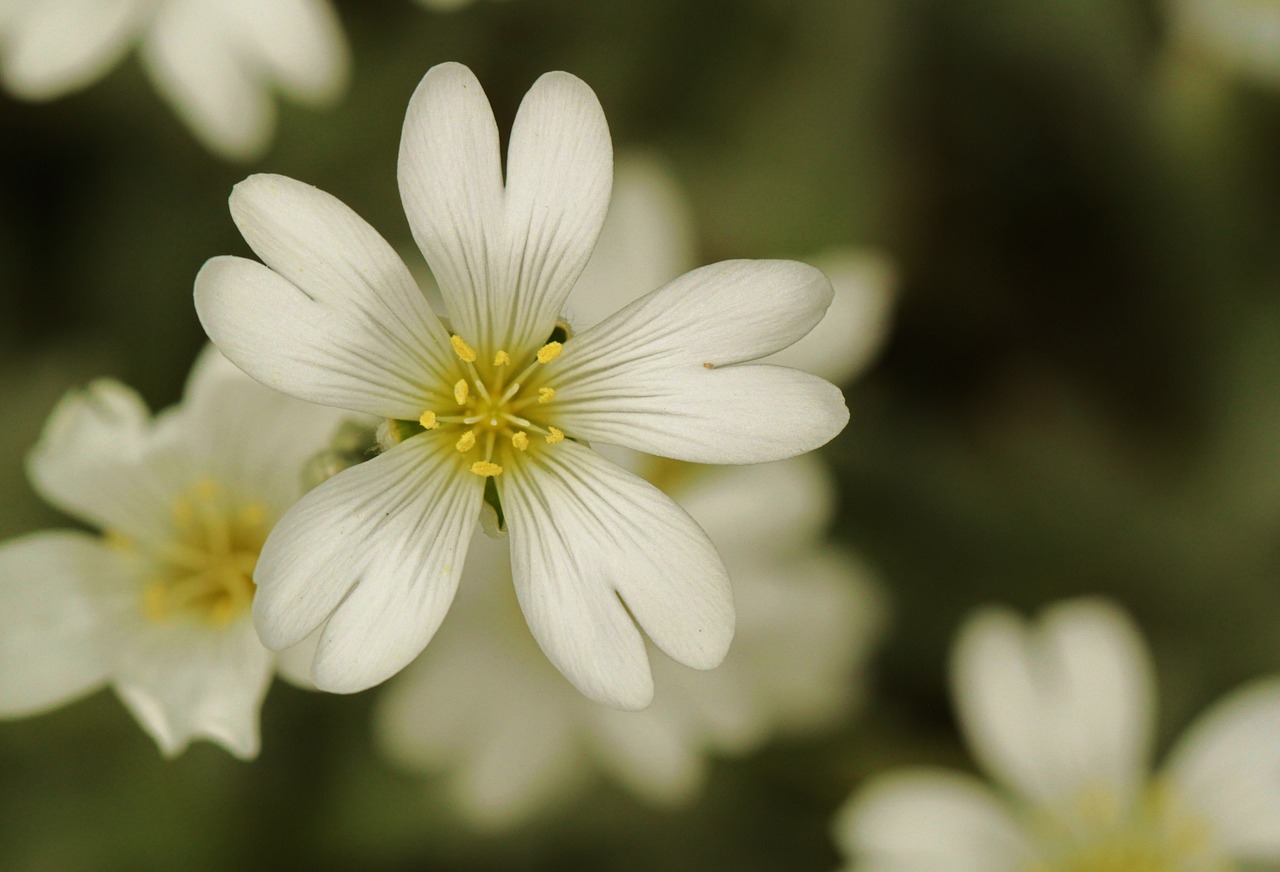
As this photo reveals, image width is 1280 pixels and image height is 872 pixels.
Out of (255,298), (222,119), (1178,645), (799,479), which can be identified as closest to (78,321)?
(222,119)

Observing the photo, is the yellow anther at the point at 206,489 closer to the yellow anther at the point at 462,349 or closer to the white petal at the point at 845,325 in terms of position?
the yellow anther at the point at 462,349

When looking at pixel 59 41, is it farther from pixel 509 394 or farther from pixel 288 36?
pixel 509 394

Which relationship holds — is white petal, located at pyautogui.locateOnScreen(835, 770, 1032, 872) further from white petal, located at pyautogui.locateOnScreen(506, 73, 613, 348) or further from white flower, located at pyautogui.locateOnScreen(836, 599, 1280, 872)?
white petal, located at pyautogui.locateOnScreen(506, 73, 613, 348)

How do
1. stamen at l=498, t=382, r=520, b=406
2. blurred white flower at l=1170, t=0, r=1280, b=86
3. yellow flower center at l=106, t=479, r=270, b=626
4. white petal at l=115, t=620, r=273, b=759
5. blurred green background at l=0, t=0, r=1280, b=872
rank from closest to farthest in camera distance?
white petal at l=115, t=620, r=273, b=759 → stamen at l=498, t=382, r=520, b=406 → yellow flower center at l=106, t=479, r=270, b=626 → blurred green background at l=0, t=0, r=1280, b=872 → blurred white flower at l=1170, t=0, r=1280, b=86

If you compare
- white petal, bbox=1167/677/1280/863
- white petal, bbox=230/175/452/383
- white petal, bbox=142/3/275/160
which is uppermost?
white petal, bbox=142/3/275/160

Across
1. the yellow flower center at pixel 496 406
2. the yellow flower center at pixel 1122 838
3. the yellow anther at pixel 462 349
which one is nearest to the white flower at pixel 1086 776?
the yellow flower center at pixel 1122 838

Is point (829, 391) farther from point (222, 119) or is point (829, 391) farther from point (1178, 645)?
point (1178, 645)

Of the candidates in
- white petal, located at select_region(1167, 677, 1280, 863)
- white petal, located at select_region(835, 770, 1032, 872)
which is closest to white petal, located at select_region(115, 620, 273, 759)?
white petal, located at select_region(835, 770, 1032, 872)
